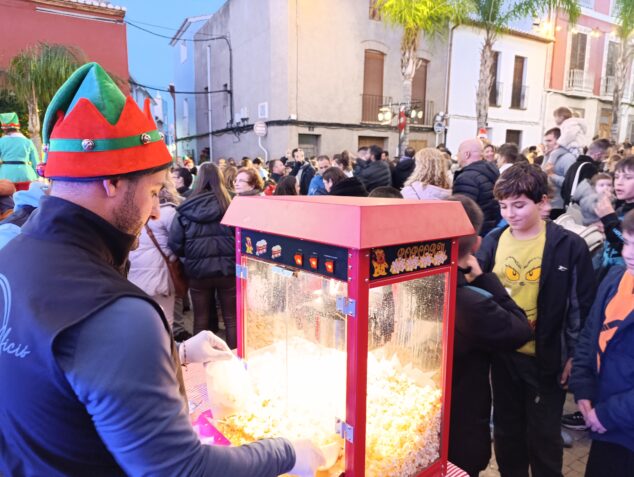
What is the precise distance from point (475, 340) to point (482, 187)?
2.61 m

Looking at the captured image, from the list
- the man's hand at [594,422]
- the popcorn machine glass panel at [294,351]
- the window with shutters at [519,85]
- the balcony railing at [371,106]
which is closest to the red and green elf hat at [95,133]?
the popcorn machine glass panel at [294,351]

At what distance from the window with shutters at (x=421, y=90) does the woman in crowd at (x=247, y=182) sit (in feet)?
45.0

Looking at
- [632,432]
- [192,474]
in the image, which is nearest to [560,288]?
[632,432]

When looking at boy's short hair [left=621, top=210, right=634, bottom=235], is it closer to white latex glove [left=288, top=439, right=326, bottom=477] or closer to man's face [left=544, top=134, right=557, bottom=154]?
white latex glove [left=288, top=439, right=326, bottom=477]

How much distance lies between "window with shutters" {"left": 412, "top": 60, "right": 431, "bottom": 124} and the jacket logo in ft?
56.4

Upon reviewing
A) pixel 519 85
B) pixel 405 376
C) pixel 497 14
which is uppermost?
pixel 497 14

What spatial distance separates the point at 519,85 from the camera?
60.8 feet

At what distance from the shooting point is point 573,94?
19.3 metres

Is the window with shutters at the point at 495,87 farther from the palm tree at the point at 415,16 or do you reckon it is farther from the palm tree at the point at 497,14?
the palm tree at the point at 415,16

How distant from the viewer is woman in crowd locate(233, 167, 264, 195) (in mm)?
4309

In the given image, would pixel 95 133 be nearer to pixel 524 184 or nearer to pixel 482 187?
pixel 524 184

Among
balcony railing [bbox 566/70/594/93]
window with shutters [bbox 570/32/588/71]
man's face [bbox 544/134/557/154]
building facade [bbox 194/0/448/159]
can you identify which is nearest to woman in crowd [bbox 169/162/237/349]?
man's face [bbox 544/134/557/154]

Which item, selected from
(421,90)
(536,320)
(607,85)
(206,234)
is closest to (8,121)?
(206,234)

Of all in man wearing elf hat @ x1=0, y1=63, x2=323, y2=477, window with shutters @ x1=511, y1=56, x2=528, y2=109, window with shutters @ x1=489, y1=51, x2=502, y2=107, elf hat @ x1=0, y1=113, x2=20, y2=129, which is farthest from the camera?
window with shutters @ x1=511, y1=56, x2=528, y2=109
